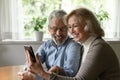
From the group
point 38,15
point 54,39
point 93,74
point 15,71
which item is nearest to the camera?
point 93,74

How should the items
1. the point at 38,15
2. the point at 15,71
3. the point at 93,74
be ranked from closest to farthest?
the point at 93,74, the point at 15,71, the point at 38,15

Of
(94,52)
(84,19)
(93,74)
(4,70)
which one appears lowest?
(4,70)

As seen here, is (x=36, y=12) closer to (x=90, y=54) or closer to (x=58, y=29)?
(x=58, y=29)

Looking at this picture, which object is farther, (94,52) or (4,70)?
(4,70)

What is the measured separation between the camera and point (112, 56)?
1.46m

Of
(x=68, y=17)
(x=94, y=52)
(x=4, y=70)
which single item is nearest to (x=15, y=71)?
(x=4, y=70)

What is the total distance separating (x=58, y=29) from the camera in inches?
73.9

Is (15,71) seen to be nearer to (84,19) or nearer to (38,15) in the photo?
(84,19)

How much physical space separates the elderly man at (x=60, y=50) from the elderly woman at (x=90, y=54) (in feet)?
0.64

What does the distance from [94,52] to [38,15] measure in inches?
79.4

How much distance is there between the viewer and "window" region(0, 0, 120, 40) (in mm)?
3086

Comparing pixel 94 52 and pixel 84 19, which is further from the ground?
pixel 84 19

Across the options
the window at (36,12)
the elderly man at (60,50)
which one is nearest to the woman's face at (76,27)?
the elderly man at (60,50)

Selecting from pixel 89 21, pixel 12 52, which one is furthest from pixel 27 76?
pixel 12 52
